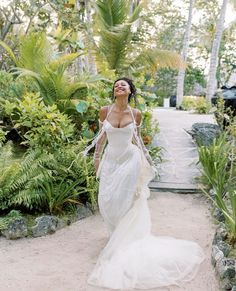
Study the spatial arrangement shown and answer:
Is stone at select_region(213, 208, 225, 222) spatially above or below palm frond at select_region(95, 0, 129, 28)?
below

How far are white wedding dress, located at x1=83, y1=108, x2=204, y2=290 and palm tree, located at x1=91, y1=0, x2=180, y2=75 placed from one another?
6252 mm

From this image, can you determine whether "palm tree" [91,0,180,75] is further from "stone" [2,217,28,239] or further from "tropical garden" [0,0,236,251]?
"stone" [2,217,28,239]

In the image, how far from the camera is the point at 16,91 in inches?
243

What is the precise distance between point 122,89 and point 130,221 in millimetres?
1159

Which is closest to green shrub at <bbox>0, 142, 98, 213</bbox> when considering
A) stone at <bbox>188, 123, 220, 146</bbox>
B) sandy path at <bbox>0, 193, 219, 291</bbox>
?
sandy path at <bbox>0, 193, 219, 291</bbox>

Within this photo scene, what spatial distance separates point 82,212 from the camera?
14.7 feet

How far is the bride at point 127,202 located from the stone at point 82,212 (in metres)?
1.05

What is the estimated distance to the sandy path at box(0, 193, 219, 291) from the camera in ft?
9.43

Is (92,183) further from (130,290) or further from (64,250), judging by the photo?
(130,290)

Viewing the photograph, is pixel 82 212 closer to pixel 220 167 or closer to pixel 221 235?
pixel 221 235

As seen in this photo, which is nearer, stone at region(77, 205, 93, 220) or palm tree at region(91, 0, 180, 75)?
stone at region(77, 205, 93, 220)

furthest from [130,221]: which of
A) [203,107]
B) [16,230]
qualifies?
[203,107]

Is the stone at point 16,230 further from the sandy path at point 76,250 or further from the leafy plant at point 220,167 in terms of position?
the leafy plant at point 220,167

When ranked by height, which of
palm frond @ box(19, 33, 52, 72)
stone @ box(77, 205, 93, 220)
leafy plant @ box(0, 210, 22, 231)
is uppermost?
palm frond @ box(19, 33, 52, 72)
